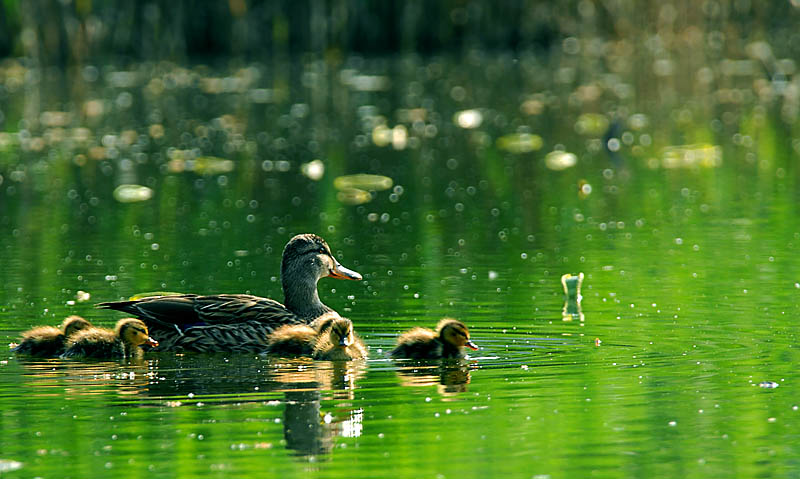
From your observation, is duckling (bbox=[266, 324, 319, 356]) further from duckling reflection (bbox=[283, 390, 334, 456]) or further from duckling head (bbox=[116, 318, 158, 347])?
duckling reflection (bbox=[283, 390, 334, 456])

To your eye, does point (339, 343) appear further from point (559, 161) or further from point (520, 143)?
point (520, 143)

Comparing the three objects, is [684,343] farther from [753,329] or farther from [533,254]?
[533,254]

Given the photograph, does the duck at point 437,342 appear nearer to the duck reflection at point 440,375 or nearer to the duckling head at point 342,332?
A: the duck reflection at point 440,375

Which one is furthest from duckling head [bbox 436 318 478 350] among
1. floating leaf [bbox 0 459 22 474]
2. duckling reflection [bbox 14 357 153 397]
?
floating leaf [bbox 0 459 22 474]

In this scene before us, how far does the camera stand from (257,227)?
14.8m

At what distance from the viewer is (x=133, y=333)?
9.28 m

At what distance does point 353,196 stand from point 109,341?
7.55 meters

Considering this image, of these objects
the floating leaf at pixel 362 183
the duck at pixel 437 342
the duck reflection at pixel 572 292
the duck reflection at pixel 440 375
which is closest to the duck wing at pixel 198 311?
the duck at pixel 437 342

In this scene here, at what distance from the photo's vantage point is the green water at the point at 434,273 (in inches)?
275

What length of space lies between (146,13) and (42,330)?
75.2 ft

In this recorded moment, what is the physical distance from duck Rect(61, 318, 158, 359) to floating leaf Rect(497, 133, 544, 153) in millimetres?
11858

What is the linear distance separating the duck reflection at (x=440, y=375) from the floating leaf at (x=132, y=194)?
27.8ft

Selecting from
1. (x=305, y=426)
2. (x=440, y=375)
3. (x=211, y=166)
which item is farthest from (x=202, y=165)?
(x=305, y=426)

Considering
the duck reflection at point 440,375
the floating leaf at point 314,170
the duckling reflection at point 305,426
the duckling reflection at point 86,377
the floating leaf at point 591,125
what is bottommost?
the duckling reflection at point 305,426
